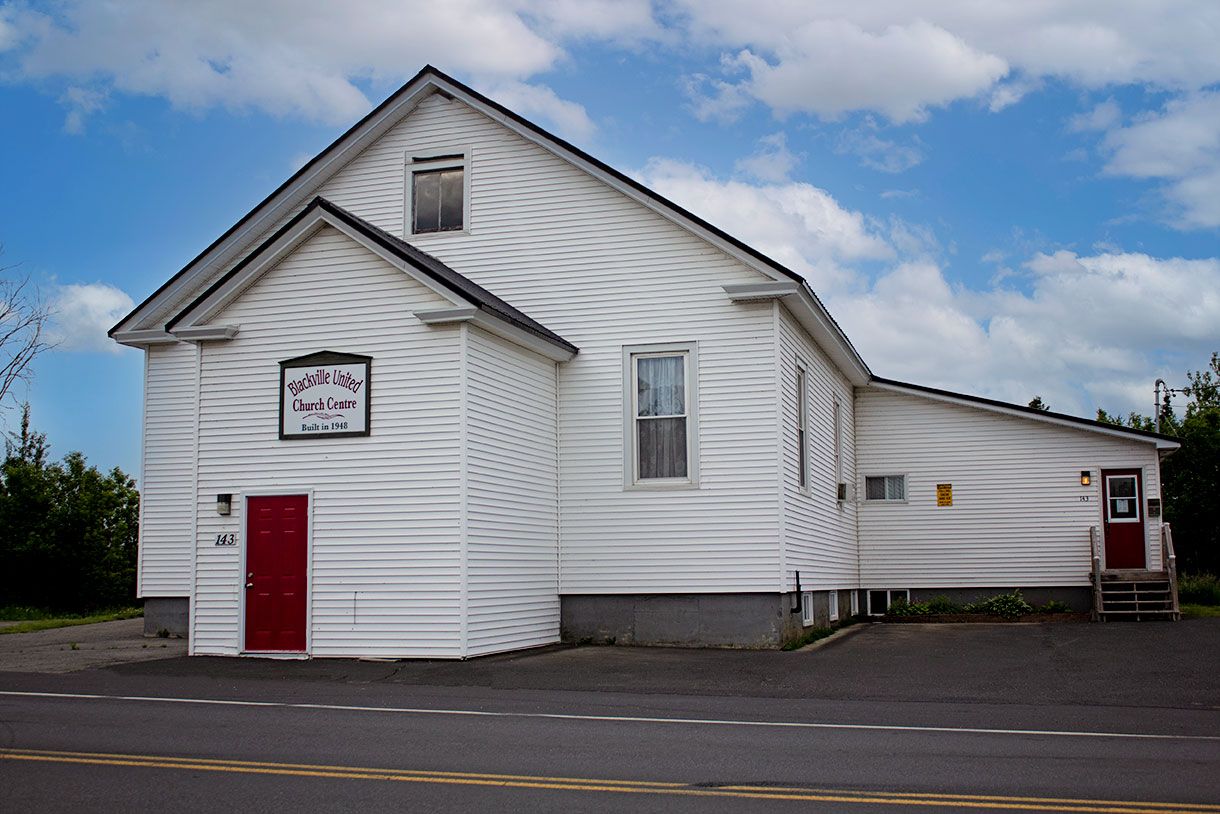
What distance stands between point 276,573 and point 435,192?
725 centimetres

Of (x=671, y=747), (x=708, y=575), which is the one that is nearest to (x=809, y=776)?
(x=671, y=747)

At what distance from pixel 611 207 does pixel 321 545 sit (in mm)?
7014

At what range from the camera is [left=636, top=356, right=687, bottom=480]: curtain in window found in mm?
18125

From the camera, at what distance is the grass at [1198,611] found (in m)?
23.4

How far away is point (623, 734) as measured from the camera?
9531 mm

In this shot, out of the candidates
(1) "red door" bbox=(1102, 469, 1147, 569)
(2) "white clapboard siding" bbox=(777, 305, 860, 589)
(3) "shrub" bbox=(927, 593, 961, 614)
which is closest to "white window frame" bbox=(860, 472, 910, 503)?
(2) "white clapboard siding" bbox=(777, 305, 860, 589)

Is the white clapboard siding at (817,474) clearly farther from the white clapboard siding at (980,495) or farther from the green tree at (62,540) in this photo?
the green tree at (62,540)

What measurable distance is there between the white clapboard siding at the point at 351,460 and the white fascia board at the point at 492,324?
0.84 feet

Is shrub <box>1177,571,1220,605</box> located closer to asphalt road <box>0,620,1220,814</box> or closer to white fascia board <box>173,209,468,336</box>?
asphalt road <box>0,620,1220,814</box>

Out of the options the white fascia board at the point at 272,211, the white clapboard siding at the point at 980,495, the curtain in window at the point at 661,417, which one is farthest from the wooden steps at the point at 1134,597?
the white fascia board at the point at 272,211

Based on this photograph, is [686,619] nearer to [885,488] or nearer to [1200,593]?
[885,488]

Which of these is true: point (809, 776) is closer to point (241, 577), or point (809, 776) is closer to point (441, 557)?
point (441, 557)

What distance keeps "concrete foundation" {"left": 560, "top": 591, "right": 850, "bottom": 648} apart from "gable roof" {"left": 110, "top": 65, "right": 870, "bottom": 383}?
186 inches

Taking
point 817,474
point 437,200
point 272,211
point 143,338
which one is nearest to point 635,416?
point 817,474
